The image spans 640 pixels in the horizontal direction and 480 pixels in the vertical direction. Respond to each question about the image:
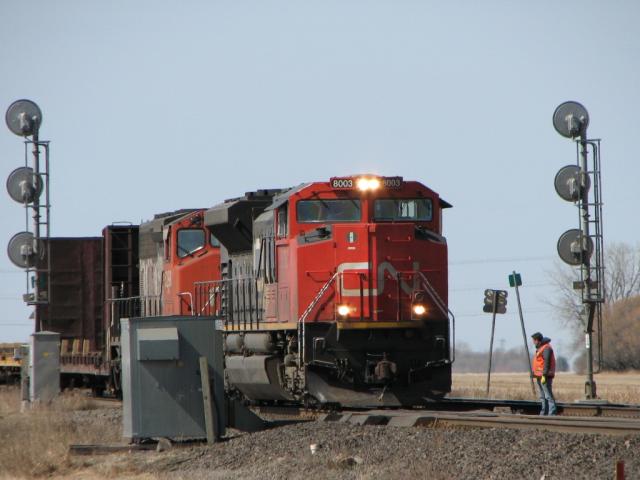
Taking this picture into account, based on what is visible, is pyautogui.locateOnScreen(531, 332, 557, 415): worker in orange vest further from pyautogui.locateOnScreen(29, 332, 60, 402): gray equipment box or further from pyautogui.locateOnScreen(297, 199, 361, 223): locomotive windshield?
pyautogui.locateOnScreen(29, 332, 60, 402): gray equipment box

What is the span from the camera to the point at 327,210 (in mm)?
20203

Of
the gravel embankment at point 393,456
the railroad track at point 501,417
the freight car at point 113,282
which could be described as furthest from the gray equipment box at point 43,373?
the gravel embankment at point 393,456

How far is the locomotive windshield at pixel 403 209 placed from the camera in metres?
20.1

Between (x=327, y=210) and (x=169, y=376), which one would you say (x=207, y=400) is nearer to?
(x=169, y=376)

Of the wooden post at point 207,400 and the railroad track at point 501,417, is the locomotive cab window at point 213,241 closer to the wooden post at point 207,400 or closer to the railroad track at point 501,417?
the railroad track at point 501,417

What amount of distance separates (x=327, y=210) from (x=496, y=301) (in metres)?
8.78

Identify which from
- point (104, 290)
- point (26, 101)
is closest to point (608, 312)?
point (104, 290)

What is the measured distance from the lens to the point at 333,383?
19.4 m

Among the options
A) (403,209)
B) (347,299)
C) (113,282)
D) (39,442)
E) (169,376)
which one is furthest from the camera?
(113,282)

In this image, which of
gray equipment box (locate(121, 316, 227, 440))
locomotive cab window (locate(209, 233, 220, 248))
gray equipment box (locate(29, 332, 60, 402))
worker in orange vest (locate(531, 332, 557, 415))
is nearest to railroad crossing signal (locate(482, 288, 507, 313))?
locomotive cab window (locate(209, 233, 220, 248))

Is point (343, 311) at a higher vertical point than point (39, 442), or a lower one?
higher

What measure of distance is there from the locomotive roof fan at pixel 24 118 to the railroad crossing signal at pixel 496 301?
1198cm

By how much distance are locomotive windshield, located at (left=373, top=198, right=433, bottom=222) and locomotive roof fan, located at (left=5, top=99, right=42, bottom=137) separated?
13074 millimetres

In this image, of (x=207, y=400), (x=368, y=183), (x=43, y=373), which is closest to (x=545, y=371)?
(x=368, y=183)
